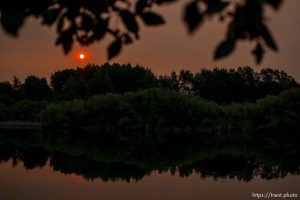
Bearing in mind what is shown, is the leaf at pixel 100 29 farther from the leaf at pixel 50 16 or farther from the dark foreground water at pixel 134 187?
the dark foreground water at pixel 134 187

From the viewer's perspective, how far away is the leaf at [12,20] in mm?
1372

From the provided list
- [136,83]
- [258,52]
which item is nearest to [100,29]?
[258,52]

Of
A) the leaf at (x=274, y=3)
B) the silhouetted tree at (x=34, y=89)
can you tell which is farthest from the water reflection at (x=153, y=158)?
the silhouetted tree at (x=34, y=89)

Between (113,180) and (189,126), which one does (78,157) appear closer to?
(113,180)

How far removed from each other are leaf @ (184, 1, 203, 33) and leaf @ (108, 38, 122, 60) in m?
0.44

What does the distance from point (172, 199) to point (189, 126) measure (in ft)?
77.1

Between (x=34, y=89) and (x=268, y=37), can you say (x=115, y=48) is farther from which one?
(x=34, y=89)

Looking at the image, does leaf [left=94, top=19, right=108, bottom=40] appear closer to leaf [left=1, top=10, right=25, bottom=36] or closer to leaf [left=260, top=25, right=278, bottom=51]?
leaf [left=1, top=10, right=25, bottom=36]

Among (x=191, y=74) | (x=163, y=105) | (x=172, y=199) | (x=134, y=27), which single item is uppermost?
(x=191, y=74)

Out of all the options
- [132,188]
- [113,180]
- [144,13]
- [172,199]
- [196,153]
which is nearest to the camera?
[144,13]

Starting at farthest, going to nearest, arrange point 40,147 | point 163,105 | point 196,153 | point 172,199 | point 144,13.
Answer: point 163,105, point 40,147, point 196,153, point 172,199, point 144,13

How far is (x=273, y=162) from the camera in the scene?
61.5 ft

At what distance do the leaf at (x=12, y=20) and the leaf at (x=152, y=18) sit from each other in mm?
396

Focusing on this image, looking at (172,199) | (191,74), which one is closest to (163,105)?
(172,199)
